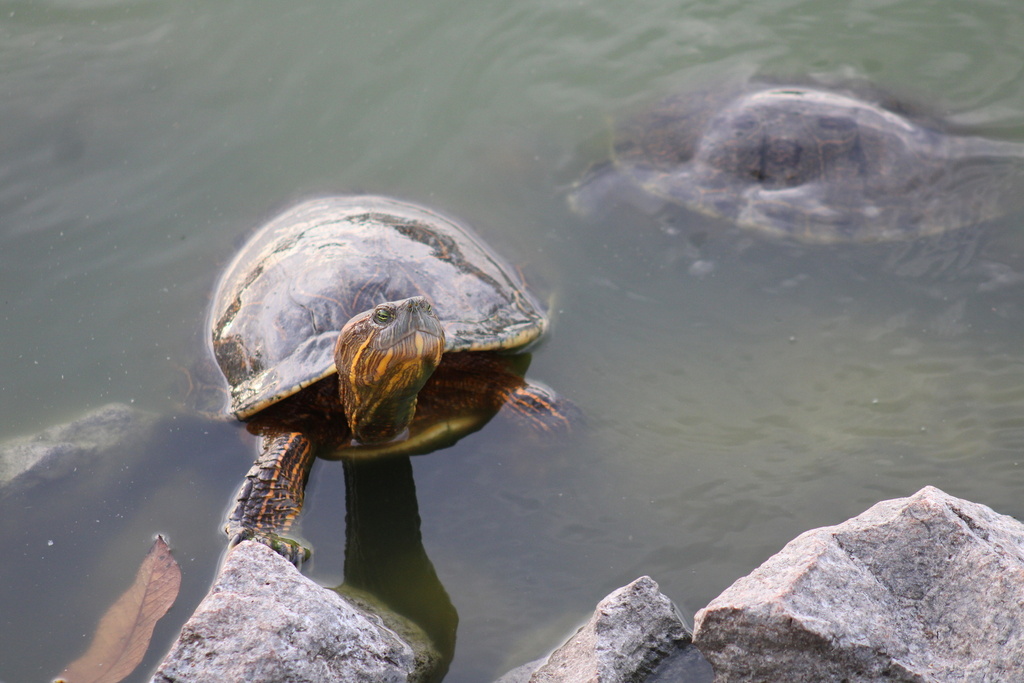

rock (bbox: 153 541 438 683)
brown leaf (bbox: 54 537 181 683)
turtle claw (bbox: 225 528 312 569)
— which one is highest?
rock (bbox: 153 541 438 683)

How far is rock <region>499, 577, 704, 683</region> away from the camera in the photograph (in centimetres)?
216

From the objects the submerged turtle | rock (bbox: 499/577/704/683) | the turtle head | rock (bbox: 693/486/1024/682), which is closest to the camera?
rock (bbox: 693/486/1024/682)

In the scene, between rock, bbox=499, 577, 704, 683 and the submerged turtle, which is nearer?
rock, bbox=499, 577, 704, 683

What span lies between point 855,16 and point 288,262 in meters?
4.59

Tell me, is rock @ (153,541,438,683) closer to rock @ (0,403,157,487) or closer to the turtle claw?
the turtle claw

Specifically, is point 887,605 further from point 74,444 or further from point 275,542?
point 74,444

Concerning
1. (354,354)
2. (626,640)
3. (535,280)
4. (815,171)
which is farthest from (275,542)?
(815,171)

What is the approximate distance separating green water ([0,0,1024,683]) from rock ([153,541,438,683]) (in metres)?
0.59

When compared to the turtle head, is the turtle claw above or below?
below

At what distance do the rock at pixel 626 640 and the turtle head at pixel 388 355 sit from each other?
1.16m

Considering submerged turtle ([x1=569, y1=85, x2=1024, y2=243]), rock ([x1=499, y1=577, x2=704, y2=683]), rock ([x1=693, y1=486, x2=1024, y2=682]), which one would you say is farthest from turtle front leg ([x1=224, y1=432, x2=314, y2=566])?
submerged turtle ([x1=569, y1=85, x2=1024, y2=243])

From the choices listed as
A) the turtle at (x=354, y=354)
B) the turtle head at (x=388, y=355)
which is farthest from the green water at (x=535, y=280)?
the turtle head at (x=388, y=355)

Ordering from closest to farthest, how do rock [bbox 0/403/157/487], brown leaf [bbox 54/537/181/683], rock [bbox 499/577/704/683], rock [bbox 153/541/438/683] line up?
rock [bbox 153/541/438/683]
rock [bbox 499/577/704/683]
brown leaf [bbox 54/537/181/683]
rock [bbox 0/403/157/487]

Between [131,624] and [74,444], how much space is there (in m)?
1.11
